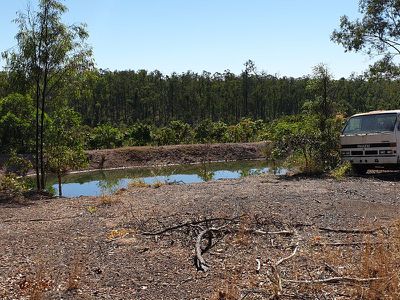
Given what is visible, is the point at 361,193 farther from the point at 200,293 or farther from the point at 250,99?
the point at 250,99

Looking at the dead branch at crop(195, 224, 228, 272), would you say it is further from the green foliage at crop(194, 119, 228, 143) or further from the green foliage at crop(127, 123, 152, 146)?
the green foliage at crop(194, 119, 228, 143)

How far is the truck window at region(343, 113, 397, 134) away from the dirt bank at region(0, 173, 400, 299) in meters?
3.59

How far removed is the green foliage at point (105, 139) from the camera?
37.2m

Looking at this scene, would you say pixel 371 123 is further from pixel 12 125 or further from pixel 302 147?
pixel 12 125

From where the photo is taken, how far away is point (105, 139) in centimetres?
3738

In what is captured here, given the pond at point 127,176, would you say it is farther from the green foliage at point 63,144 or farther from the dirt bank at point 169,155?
the green foliage at point 63,144

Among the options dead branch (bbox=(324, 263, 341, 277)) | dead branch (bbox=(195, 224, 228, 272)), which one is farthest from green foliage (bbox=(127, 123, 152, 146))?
dead branch (bbox=(324, 263, 341, 277))

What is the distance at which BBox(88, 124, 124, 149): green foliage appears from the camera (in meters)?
37.2

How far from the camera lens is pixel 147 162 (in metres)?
34.0

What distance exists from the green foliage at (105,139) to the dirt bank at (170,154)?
9.79 feet

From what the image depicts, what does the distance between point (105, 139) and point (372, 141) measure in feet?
87.7

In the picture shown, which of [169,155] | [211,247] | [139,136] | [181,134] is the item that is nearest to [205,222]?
[211,247]

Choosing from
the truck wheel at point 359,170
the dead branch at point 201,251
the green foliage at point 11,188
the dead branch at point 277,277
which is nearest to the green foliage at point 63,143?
the green foliage at point 11,188

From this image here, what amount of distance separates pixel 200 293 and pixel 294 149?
11.0 metres
